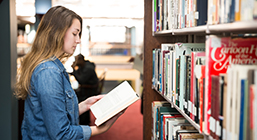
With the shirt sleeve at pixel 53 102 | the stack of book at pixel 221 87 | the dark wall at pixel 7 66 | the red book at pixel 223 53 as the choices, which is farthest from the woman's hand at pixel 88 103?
the dark wall at pixel 7 66

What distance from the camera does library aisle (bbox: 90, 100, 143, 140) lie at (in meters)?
4.36

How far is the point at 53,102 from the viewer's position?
1.41 meters

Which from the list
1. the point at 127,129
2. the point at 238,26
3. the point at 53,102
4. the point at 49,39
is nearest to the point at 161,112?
the point at 53,102

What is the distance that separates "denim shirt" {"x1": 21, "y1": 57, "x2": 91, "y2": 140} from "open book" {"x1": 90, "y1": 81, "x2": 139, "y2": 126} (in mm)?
124

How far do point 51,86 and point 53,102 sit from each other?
0.28ft

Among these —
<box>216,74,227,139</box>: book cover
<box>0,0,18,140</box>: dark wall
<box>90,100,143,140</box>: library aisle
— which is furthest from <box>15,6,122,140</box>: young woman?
<box>90,100,143,140</box>: library aisle

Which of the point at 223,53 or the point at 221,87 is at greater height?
the point at 223,53

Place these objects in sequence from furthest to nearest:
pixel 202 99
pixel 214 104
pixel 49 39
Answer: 1. pixel 49 39
2. pixel 202 99
3. pixel 214 104

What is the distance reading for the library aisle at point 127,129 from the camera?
4355 mm

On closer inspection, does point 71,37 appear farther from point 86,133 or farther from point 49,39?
point 86,133

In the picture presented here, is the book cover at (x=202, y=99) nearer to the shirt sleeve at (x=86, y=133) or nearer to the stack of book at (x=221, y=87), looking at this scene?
the stack of book at (x=221, y=87)

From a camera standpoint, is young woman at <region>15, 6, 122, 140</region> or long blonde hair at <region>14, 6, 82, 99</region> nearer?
young woman at <region>15, 6, 122, 140</region>

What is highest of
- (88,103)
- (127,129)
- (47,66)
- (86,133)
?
(47,66)

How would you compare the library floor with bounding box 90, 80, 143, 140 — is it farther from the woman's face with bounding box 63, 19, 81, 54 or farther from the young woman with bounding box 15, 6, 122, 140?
the woman's face with bounding box 63, 19, 81, 54
